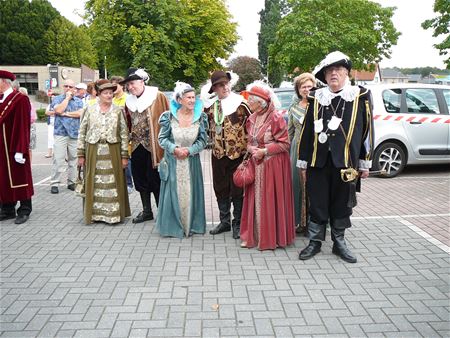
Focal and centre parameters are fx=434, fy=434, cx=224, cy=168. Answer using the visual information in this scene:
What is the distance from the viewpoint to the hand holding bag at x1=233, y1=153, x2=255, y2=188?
194 inches

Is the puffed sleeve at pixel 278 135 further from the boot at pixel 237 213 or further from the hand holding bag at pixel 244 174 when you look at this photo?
the boot at pixel 237 213

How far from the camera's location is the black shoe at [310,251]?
15.4ft

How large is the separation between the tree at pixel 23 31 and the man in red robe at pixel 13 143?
62.7m

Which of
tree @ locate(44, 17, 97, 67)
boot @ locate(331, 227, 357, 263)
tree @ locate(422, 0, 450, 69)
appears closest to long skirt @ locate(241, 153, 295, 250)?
boot @ locate(331, 227, 357, 263)

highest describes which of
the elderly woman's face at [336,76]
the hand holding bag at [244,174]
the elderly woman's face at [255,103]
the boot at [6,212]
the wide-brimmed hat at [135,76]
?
the wide-brimmed hat at [135,76]

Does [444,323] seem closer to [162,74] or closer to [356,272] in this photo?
[356,272]

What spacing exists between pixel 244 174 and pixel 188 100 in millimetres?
1166

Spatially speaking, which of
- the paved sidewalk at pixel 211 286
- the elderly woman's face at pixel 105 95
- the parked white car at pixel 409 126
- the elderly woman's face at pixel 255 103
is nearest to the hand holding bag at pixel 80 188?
the paved sidewalk at pixel 211 286

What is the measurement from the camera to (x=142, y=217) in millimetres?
6188

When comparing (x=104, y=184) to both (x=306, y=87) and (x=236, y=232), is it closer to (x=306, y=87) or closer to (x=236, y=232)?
(x=236, y=232)

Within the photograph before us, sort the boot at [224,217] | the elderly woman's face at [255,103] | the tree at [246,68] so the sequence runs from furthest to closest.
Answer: the tree at [246,68] → the boot at [224,217] → the elderly woman's face at [255,103]

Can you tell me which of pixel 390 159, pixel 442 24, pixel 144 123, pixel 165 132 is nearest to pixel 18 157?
pixel 144 123

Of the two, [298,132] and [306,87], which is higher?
[306,87]

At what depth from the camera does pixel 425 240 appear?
529 cm
